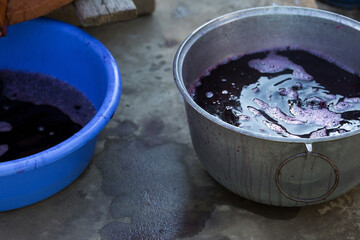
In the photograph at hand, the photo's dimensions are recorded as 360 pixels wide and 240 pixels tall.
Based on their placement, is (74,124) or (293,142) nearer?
(293,142)

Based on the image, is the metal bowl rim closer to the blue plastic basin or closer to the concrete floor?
the blue plastic basin

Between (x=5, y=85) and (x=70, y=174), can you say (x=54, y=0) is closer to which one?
(x=5, y=85)

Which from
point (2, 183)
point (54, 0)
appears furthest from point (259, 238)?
point (54, 0)

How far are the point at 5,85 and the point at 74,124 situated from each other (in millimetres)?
568

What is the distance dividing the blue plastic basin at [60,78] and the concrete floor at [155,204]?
4.5 inches

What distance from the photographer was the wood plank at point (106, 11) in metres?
2.22

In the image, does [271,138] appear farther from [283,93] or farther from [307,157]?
[283,93]

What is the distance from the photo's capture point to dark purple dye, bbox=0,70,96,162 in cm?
231

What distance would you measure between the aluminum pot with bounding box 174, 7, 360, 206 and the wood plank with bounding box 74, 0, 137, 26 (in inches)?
15.6

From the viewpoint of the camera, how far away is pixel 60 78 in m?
2.70

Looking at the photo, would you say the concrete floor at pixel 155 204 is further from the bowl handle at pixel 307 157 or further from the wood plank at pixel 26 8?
the wood plank at pixel 26 8

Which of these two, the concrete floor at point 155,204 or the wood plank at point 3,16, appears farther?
the wood plank at point 3,16

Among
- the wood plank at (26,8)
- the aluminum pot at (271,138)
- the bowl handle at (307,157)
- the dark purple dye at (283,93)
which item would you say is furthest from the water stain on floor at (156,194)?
the wood plank at (26,8)

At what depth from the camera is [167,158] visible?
2352mm
